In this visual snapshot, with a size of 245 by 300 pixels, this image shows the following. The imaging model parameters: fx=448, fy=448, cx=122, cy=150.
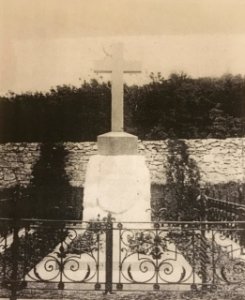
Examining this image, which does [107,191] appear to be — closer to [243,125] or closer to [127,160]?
[127,160]

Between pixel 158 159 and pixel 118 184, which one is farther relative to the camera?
pixel 158 159

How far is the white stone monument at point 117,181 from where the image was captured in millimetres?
4855

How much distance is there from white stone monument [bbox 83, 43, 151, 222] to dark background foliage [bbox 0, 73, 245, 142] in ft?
6.13

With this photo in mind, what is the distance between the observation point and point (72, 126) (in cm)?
950

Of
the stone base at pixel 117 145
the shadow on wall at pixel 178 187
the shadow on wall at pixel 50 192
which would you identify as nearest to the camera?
the stone base at pixel 117 145

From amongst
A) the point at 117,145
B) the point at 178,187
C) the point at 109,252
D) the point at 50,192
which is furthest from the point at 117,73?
the point at 50,192

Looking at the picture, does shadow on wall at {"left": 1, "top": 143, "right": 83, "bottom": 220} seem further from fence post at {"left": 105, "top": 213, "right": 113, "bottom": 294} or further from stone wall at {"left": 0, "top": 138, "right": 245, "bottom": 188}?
fence post at {"left": 105, "top": 213, "right": 113, "bottom": 294}

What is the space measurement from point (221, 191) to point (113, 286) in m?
4.54

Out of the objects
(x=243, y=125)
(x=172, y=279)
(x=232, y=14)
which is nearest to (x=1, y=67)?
(x=232, y=14)

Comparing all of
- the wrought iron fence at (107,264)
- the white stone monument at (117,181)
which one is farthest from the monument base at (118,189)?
the wrought iron fence at (107,264)

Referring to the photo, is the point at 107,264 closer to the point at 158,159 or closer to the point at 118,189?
the point at 118,189

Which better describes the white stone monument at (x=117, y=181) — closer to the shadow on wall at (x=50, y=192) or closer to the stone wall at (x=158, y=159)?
the shadow on wall at (x=50, y=192)

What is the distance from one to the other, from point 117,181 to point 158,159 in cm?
369

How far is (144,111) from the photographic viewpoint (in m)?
8.58
